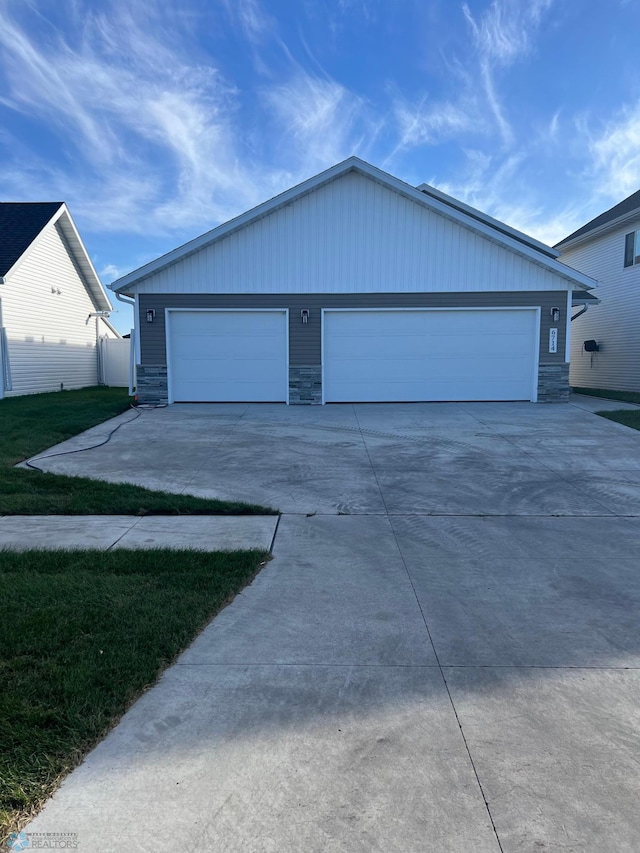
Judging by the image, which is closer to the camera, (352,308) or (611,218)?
(352,308)

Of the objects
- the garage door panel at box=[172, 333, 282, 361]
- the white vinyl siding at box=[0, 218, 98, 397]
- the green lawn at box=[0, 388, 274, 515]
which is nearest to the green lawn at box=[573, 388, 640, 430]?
the garage door panel at box=[172, 333, 282, 361]

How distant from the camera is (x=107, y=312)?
23.6 metres

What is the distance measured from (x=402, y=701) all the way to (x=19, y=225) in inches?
800

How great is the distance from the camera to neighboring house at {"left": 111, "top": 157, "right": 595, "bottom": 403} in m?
13.6

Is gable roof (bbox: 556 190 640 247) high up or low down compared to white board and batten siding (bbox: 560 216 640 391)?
up

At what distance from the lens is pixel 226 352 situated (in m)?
13.8

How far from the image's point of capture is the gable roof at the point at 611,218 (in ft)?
55.0

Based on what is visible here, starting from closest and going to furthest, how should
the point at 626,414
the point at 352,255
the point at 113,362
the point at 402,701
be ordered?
the point at 402,701, the point at 626,414, the point at 352,255, the point at 113,362

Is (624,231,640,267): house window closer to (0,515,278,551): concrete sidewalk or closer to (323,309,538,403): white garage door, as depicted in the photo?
(323,309,538,403): white garage door

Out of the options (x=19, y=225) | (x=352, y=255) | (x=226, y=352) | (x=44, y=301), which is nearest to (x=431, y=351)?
(x=352, y=255)

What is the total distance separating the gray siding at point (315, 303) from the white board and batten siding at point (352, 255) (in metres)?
0.16

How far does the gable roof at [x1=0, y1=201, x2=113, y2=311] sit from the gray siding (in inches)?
216

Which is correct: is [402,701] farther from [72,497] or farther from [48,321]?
[48,321]

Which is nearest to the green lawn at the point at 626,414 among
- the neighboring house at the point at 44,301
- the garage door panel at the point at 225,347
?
the garage door panel at the point at 225,347
